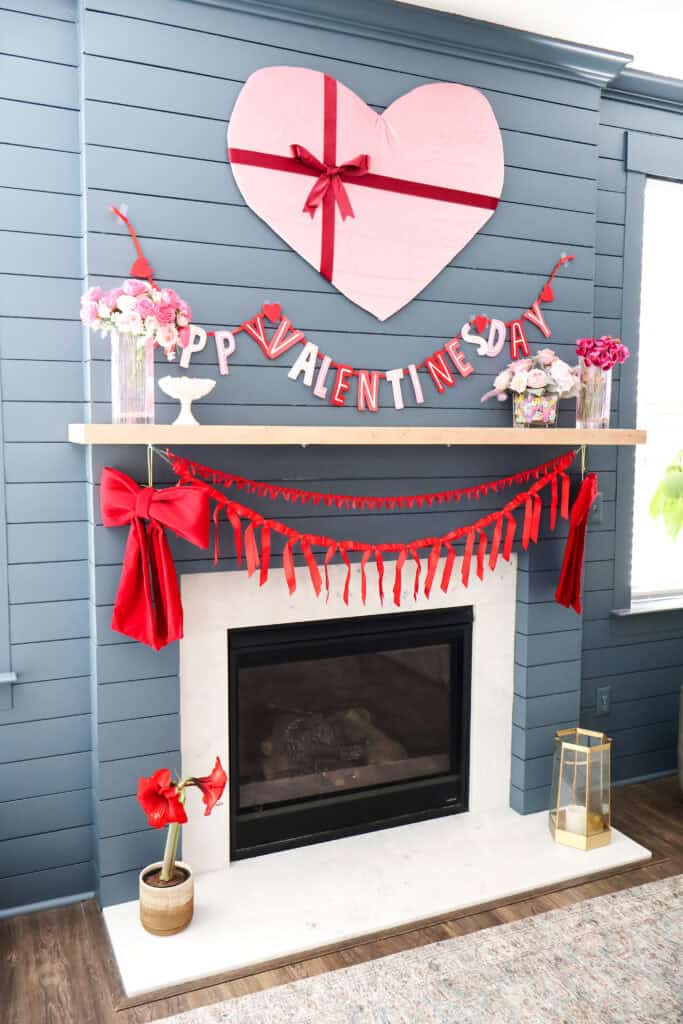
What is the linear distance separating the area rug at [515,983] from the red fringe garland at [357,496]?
1.26 m

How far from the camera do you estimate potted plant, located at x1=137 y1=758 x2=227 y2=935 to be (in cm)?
223

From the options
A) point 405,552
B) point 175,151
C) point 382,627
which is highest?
point 175,151

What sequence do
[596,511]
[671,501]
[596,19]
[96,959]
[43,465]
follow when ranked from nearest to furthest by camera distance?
[96,959]
[43,465]
[596,19]
[596,511]
[671,501]

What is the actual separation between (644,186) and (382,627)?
1.88 metres

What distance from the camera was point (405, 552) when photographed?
8.50ft

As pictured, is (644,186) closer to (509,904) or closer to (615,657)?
(615,657)

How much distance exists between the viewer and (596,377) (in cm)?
264

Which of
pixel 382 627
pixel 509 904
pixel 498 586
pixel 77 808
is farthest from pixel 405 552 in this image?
pixel 77 808

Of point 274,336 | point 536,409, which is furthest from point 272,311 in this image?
point 536,409

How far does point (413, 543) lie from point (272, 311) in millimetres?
840

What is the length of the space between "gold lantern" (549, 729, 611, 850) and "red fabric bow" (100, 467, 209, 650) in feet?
4.53

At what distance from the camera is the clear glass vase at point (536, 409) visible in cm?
259

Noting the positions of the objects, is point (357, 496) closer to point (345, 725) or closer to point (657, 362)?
point (345, 725)

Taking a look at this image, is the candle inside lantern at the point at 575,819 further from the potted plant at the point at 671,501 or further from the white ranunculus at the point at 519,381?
the white ranunculus at the point at 519,381
